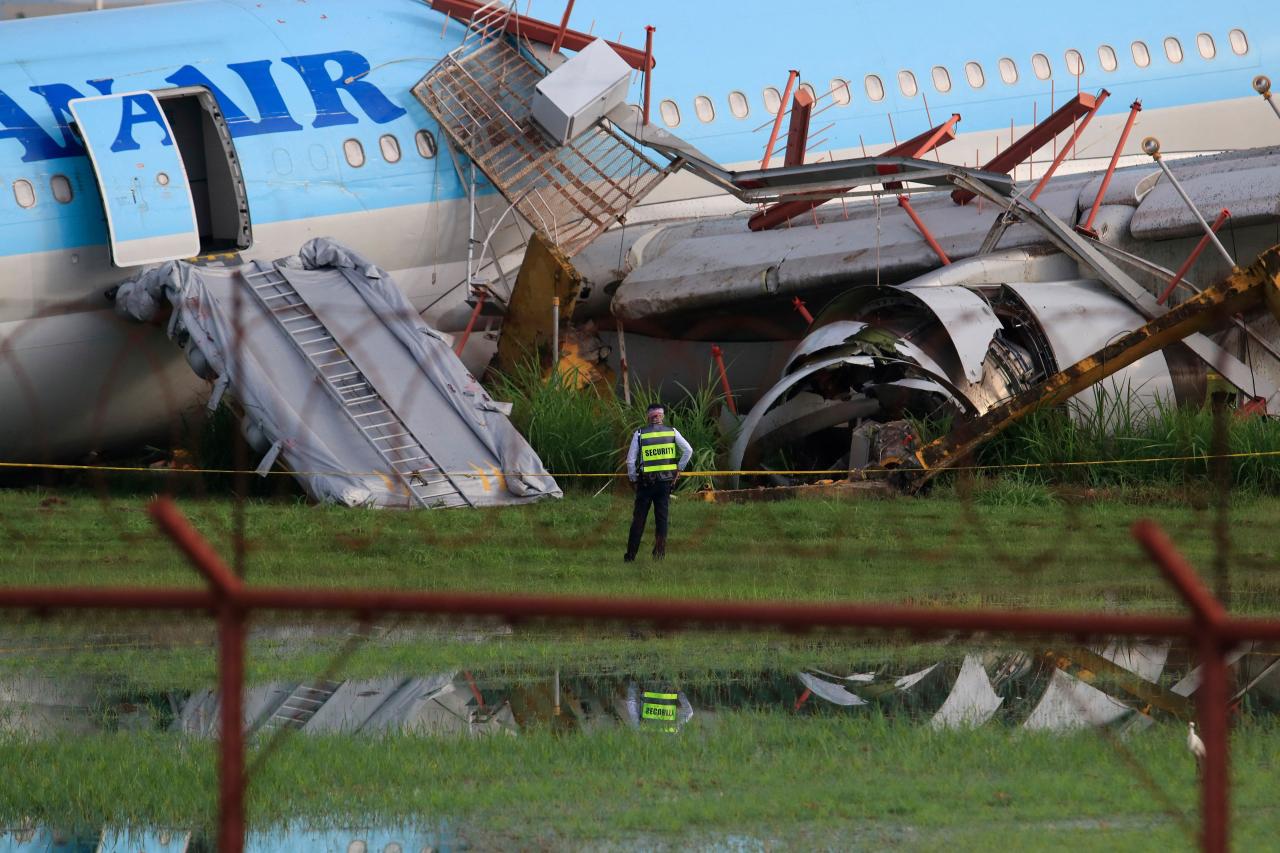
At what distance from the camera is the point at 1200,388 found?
54.6 feet

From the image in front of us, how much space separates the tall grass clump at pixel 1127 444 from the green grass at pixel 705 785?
840cm

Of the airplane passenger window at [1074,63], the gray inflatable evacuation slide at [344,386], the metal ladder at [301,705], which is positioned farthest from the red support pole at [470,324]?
the metal ladder at [301,705]

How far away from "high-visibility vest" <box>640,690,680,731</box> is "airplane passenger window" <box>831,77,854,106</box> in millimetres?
12893

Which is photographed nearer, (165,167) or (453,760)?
(453,760)

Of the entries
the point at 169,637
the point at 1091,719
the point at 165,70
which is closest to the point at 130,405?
the point at 165,70

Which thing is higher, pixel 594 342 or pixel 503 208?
pixel 503 208

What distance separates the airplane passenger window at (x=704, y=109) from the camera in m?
19.7

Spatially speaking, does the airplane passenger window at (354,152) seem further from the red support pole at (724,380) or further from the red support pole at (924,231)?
the red support pole at (924,231)

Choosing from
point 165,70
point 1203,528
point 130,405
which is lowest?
point 130,405

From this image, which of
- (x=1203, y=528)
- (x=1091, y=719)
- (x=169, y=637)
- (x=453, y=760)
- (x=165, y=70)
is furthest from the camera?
(x=165, y=70)

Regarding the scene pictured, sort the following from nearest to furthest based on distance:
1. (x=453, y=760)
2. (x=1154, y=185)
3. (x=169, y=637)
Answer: (x=453, y=760) → (x=169, y=637) → (x=1154, y=185)

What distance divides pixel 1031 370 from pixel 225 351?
23.9ft

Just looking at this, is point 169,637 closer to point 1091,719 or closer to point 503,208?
point 1091,719

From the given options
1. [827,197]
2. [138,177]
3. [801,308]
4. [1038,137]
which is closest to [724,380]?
[801,308]
